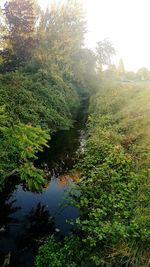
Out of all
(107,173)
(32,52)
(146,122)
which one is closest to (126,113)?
(146,122)

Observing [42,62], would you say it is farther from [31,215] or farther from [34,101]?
[31,215]

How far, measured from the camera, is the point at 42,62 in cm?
4091

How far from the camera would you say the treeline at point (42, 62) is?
87.7ft

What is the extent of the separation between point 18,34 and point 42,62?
20.9 feet

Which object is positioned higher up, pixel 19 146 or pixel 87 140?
pixel 87 140

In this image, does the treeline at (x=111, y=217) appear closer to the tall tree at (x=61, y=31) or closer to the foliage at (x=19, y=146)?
the foliage at (x=19, y=146)

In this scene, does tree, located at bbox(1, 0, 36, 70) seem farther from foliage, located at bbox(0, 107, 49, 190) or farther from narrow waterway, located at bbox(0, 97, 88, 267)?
foliage, located at bbox(0, 107, 49, 190)

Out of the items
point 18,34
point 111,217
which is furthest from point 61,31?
point 111,217

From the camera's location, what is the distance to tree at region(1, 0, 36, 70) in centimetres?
4291

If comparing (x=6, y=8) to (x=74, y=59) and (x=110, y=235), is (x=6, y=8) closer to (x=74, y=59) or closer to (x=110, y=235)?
(x=74, y=59)

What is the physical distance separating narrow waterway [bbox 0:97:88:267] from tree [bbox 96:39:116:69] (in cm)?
6206

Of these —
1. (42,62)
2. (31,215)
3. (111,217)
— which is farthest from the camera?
(42,62)

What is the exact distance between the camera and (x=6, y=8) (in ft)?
142

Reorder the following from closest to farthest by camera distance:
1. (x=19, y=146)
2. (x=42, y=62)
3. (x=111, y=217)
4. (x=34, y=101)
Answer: (x=111, y=217) → (x=19, y=146) → (x=34, y=101) → (x=42, y=62)
